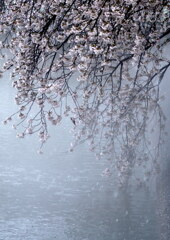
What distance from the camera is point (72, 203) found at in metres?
12.6

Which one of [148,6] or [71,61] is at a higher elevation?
[148,6]

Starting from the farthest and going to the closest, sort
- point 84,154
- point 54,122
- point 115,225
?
point 84,154 < point 115,225 < point 54,122

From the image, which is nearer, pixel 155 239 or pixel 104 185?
pixel 155 239

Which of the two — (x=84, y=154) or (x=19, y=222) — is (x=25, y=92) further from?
(x=84, y=154)

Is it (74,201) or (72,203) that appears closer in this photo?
(72,203)

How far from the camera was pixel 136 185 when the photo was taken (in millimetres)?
13367

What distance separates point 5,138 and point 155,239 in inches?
450

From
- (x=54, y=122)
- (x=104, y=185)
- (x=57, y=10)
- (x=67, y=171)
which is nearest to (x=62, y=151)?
(x=67, y=171)

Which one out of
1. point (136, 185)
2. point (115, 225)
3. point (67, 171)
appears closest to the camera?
point (115, 225)

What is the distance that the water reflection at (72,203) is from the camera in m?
10.7

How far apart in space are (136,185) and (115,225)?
99.3 inches

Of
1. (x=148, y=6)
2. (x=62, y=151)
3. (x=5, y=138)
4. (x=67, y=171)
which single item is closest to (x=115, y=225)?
(x=67, y=171)

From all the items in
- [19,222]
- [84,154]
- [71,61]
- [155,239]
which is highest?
[84,154]

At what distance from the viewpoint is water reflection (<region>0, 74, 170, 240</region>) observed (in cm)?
1067
